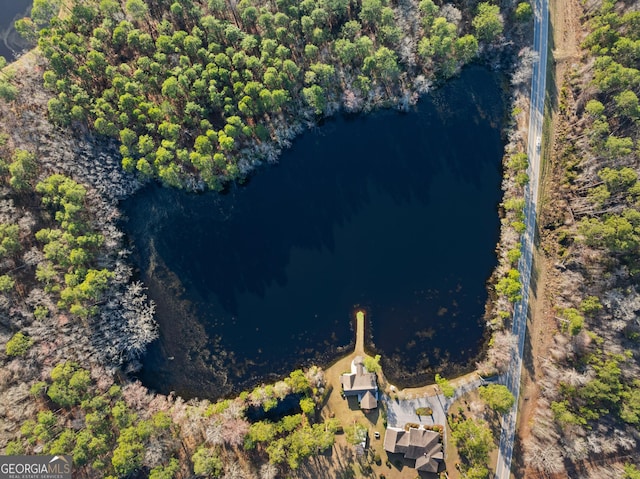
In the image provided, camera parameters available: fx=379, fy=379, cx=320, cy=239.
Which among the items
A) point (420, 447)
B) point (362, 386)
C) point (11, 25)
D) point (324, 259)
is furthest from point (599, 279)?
point (11, 25)

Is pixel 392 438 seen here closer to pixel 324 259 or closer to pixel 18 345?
pixel 324 259

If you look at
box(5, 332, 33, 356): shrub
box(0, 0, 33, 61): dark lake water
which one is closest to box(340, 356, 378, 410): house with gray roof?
box(5, 332, 33, 356): shrub

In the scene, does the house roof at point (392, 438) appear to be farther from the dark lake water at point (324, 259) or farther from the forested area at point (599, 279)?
the forested area at point (599, 279)

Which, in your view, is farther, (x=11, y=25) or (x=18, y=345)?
(x=11, y=25)

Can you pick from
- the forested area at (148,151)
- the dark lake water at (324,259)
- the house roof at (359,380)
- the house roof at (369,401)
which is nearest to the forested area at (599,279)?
the forested area at (148,151)

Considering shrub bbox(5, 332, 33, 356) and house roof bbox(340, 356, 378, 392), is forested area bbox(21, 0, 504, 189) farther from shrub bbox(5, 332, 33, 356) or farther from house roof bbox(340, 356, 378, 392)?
house roof bbox(340, 356, 378, 392)

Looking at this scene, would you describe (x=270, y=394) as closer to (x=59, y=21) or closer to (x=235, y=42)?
(x=235, y=42)
